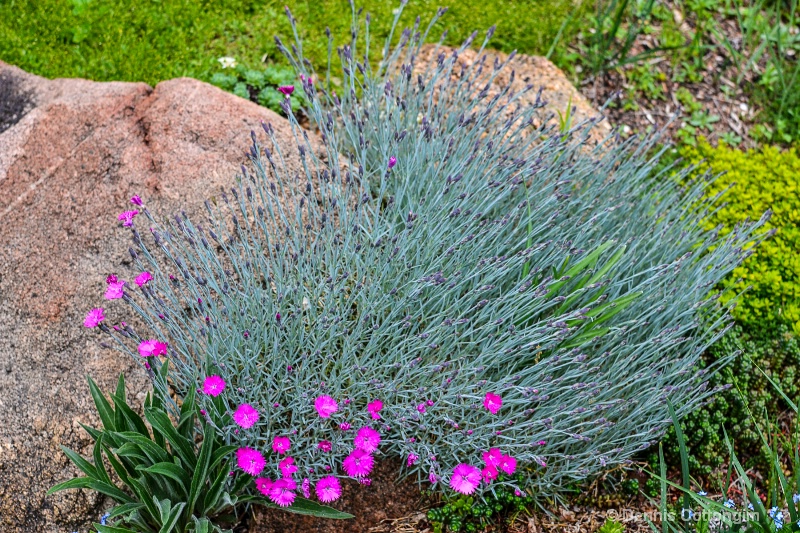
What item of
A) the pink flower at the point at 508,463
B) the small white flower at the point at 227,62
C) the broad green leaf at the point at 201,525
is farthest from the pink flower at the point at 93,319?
the small white flower at the point at 227,62

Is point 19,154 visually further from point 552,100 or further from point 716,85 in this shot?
point 716,85

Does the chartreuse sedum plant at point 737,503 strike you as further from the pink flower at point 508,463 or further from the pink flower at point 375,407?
the pink flower at point 375,407

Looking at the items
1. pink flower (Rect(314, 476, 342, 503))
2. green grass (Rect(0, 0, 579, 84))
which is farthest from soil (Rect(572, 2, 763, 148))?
pink flower (Rect(314, 476, 342, 503))

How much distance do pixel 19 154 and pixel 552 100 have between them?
3069 mm

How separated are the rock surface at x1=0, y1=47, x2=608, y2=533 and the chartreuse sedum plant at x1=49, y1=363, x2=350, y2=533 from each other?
0.23m

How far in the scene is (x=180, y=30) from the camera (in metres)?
4.60

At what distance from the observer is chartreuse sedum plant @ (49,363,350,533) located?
95.3 inches

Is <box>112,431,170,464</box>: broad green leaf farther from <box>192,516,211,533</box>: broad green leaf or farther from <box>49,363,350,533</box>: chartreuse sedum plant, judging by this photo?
<box>192,516,211,533</box>: broad green leaf

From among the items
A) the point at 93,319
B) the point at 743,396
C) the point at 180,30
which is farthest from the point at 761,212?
the point at 180,30

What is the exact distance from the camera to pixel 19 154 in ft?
11.3

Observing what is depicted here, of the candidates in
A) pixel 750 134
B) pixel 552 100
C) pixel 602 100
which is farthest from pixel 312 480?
pixel 750 134

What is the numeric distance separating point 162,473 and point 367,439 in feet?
2.31

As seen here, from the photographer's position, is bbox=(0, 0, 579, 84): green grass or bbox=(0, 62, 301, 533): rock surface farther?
bbox=(0, 0, 579, 84): green grass

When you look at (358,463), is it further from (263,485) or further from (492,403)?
(492,403)
